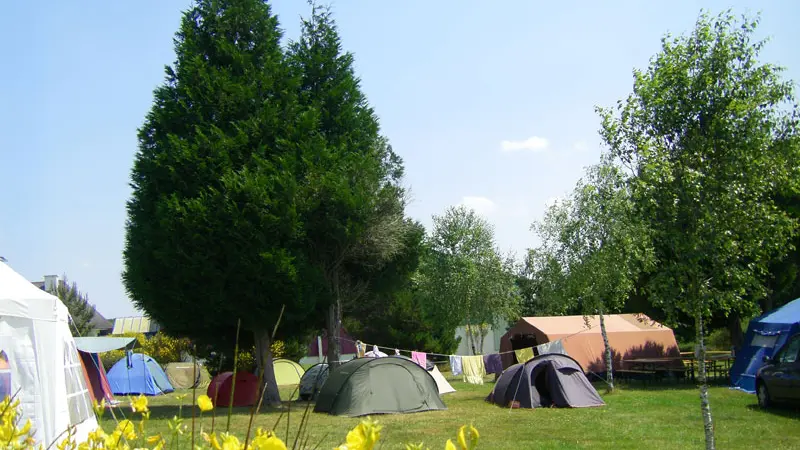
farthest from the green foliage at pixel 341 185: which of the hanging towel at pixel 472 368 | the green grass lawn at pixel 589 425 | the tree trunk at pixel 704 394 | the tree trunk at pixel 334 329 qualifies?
the tree trunk at pixel 704 394

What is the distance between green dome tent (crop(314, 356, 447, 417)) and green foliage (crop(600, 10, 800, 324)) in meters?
8.64

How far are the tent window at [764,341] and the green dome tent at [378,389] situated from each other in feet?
28.8

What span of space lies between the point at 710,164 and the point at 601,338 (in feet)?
59.1

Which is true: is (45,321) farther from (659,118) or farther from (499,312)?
(499,312)

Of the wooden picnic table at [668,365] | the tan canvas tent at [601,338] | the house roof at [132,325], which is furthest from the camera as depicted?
the house roof at [132,325]

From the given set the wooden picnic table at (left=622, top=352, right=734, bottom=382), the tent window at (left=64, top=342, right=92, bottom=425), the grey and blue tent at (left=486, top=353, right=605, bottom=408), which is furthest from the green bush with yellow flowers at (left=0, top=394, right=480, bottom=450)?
the wooden picnic table at (left=622, top=352, right=734, bottom=382)

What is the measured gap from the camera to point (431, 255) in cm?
3556

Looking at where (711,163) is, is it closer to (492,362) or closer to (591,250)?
(591,250)

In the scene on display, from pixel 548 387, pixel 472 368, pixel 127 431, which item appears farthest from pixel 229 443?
pixel 472 368

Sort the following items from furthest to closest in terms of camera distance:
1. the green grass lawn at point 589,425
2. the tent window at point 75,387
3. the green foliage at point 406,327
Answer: the green foliage at point 406,327 < the green grass lawn at point 589,425 < the tent window at point 75,387

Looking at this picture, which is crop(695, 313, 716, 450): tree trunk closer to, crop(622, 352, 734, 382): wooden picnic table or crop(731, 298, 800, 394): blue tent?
crop(731, 298, 800, 394): blue tent

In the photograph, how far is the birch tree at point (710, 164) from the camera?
7641 mm

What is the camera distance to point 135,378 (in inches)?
969

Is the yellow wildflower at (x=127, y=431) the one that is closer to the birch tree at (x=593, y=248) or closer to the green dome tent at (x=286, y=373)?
the birch tree at (x=593, y=248)
